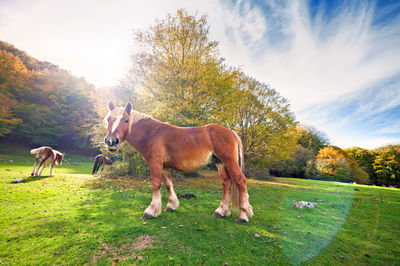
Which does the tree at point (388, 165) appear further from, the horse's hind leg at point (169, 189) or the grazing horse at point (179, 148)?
the horse's hind leg at point (169, 189)

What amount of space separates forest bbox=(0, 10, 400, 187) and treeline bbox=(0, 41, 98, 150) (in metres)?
0.13

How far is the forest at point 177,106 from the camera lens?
1212 cm

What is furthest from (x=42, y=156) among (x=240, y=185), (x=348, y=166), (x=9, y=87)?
(x=348, y=166)

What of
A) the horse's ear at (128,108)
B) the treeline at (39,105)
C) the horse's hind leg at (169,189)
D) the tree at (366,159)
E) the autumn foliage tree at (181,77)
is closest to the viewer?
the horse's ear at (128,108)

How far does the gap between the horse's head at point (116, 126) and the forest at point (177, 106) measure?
6.31 m

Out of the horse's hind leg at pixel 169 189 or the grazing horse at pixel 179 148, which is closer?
the grazing horse at pixel 179 148

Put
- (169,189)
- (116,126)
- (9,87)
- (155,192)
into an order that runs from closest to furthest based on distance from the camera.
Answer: (116,126) → (155,192) → (169,189) → (9,87)

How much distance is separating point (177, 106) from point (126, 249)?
9.36 m

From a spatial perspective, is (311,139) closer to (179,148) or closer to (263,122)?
(263,122)

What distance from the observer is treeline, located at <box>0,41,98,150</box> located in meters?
22.9

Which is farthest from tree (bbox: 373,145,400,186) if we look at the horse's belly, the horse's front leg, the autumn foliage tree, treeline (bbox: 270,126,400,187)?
the horse's front leg

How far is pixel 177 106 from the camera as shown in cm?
1105

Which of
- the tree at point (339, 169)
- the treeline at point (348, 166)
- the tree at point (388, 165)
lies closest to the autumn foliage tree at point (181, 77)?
the treeline at point (348, 166)

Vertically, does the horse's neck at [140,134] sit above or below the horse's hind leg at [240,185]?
above
